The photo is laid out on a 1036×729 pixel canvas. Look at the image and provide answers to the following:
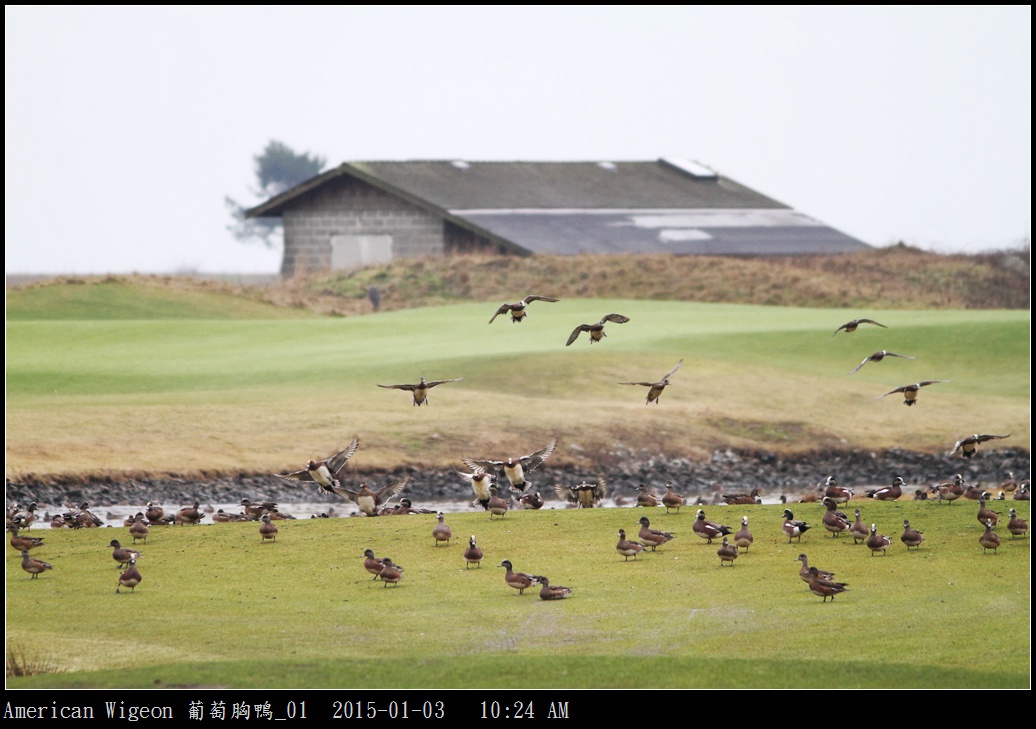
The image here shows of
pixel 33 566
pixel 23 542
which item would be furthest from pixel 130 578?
pixel 23 542

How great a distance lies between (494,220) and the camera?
8888 centimetres

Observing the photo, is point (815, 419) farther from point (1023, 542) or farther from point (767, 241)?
point (767, 241)

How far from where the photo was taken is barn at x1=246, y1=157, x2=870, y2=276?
289ft

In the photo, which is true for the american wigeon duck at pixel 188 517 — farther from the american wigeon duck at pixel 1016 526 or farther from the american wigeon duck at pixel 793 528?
the american wigeon duck at pixel 1016 526

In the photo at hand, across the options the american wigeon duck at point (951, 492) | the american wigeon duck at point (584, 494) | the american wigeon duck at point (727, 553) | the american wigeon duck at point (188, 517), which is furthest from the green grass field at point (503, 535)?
the american wigeon duck at point (584, 494)

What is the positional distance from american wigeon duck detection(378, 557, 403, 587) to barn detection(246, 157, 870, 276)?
200 ft

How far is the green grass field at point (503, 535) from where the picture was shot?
18.6 meters

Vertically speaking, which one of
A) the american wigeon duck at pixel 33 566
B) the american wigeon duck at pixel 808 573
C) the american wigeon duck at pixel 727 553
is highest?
the american wigeon duck at pixel 808 573

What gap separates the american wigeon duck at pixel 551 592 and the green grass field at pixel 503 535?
0.22 metres

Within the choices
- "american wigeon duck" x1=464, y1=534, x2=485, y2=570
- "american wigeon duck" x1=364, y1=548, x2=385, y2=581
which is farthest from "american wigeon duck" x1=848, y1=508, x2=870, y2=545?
"american wigeon duck" x1=364, y1=548, x2=385, y2=581

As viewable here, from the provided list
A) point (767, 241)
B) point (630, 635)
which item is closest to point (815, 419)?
point (630, 635)

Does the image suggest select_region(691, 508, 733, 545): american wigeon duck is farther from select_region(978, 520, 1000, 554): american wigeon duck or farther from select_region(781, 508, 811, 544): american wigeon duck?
select_region(978, 520, 1000, 554): american wigeon duck
